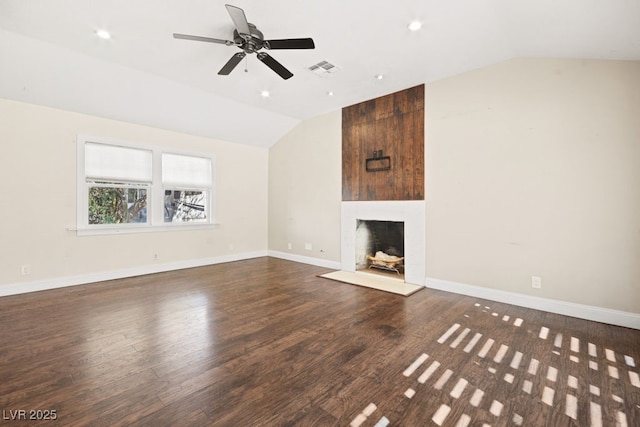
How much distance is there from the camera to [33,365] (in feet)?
7.05

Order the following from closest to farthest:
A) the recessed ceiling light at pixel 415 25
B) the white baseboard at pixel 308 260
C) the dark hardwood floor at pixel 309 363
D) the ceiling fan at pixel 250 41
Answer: the dark hardwood floor at pixel 309 363 < the ceiling fan at pixel 250 41 < the recessed ceiling light at pixel 415 25 < the white baseboard at pixel 308 260

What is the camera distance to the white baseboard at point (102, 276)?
3881 mm

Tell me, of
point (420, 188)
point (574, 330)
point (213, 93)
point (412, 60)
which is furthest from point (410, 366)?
point (213, 93)

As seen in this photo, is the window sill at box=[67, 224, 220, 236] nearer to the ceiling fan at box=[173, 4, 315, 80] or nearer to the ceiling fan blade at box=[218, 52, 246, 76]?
the ceiling fan blade at box=[218, 52, 246, 76]

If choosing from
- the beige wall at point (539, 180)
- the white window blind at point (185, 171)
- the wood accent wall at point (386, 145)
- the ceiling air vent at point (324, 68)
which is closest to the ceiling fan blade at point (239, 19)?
the ceiling air vent at point (324, 68)

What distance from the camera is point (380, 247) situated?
529 centimetres

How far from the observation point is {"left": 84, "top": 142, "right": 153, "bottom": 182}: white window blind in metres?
4.51

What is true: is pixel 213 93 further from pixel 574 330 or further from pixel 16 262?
pixel 574 330

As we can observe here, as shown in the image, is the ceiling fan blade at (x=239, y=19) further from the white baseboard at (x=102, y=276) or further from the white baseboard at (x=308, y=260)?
the white baseboard at (x=102, y=276)

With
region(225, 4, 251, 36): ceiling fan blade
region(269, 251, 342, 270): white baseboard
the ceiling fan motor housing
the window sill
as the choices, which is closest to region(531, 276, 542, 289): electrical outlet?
region(269, 251, 342, 270): white baseboard

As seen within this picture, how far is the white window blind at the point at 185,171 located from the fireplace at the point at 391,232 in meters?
2.97

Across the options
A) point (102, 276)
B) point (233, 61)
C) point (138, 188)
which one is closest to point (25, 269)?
point (102, 276)

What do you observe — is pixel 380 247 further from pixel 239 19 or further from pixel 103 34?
pixel 103 34

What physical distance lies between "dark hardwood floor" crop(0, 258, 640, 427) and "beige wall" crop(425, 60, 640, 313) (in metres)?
0.56
